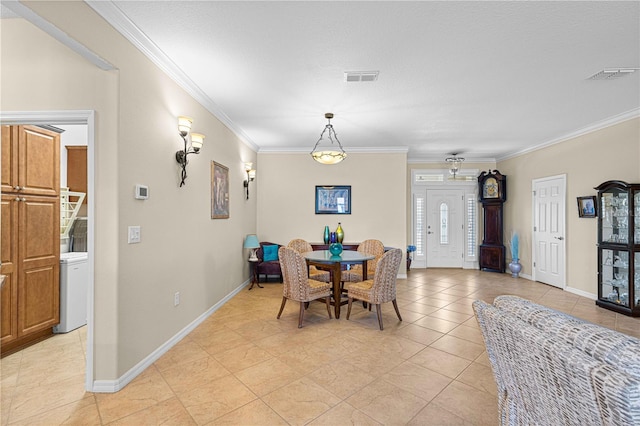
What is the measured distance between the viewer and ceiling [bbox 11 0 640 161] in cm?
197

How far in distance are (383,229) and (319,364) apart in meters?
3.87

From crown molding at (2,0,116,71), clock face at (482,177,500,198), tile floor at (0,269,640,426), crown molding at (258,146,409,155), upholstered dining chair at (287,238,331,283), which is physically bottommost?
tile floor at (0,269,640,426)

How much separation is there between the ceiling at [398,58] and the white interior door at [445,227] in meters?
2.78

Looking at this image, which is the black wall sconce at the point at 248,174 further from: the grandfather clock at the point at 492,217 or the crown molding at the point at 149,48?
the grandfather clock at the point at 492,217

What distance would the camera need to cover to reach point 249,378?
2273mm

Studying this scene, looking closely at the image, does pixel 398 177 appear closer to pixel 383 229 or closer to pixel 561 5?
pixel 383 229

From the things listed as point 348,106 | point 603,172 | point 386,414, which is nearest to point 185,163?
point 348,106

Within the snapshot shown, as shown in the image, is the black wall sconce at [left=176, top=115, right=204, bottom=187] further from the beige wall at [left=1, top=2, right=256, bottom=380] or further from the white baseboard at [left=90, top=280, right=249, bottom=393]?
the white baseboard at [left=90, top=280, right=249, bottom=393]

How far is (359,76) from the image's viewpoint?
2.88 m

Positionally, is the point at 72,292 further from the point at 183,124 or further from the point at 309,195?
the point at 309,195

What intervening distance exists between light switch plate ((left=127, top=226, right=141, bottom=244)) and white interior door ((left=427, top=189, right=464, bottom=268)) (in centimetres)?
638

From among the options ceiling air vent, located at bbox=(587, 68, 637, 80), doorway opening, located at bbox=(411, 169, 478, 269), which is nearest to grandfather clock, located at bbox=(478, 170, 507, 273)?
doorway opening, located at bbox=(411, 169, 478, 269)

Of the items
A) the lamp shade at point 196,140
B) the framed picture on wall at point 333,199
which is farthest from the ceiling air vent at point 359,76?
the framed picture on wall at point 333,199

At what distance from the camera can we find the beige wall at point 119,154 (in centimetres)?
207
